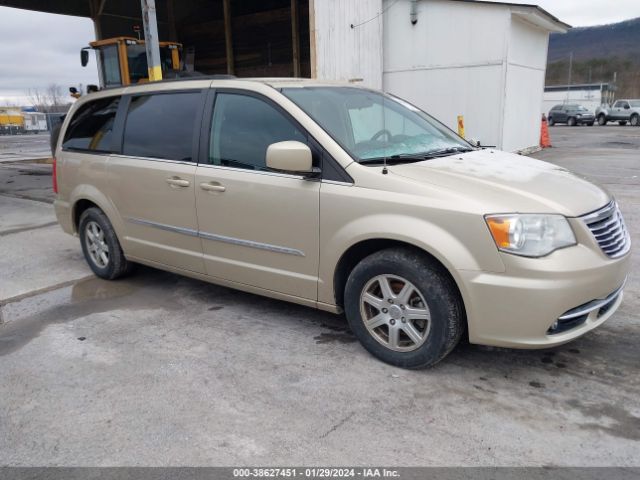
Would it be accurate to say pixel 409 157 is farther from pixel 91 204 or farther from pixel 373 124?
pixel 91 204

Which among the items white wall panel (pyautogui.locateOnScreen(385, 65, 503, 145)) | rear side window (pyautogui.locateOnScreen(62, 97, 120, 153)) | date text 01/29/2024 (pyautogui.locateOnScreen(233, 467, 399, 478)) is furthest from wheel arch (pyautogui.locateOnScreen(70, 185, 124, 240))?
white wall panel (pyautogui.locateOnScreen(385, 65, 503, 145))

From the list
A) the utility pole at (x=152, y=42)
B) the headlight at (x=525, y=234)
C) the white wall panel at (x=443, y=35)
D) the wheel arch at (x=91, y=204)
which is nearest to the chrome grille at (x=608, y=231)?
the headlight at (x=525, y=234)

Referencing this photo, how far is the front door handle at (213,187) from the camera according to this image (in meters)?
3.93

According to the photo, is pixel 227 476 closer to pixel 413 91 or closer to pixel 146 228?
pixel 146 228

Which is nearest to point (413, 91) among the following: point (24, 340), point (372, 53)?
point (372, 53)

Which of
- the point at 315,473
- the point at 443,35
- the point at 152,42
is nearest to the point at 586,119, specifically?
the point at 443,35

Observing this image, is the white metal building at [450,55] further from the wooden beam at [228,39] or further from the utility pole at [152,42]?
the wooden beam at [228,39]

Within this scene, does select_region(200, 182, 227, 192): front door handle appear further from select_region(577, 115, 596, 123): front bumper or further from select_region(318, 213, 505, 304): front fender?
select_region(577, 115, 596, 123): front bumper

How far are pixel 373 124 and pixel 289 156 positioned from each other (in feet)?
3.17

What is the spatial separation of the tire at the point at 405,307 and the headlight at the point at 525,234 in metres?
0.40

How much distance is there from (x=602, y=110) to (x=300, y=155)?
39925mm

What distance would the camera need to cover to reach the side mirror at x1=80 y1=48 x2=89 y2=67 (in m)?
14.9

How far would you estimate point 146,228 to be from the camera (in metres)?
4.63

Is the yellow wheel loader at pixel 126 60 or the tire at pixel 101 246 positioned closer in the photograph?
the tire at pixel 101 246
